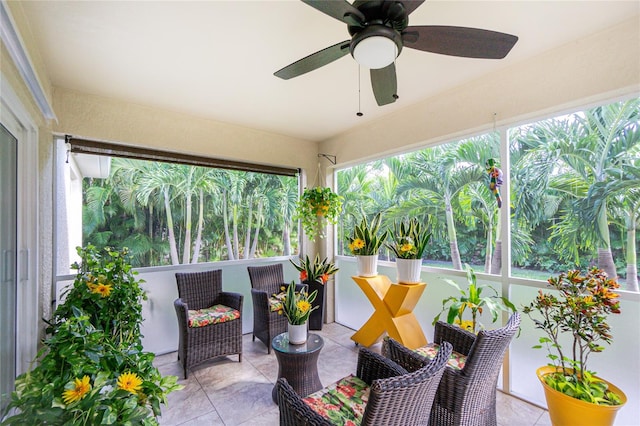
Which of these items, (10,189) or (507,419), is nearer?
(10,189)

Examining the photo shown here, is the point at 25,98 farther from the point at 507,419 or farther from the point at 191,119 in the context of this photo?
the point at 507,419

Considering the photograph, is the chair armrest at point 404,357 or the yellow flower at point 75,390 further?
the chair armrest at point 404,357

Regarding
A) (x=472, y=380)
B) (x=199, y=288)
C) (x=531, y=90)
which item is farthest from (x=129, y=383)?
(x=531, y=90)

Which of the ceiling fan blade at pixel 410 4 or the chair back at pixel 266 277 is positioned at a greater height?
the ceiling fan blade at pixel 410 4

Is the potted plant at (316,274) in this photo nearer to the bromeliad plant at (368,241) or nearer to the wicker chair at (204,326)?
the bromeliad plant at (368,241)

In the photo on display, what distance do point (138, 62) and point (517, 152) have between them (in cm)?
318

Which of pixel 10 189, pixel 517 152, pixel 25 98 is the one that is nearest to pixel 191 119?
pixel 25 98

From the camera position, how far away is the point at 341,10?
117 cm

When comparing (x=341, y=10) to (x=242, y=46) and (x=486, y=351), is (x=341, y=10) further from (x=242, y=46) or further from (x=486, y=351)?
(x=486, y=351)

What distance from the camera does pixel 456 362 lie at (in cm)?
186

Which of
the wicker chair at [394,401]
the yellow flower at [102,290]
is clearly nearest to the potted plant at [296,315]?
the wicker chair at [394,401]

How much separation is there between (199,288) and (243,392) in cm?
118

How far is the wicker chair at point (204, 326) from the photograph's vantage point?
265cm

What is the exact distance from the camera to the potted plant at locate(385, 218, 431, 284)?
8.52 feet
